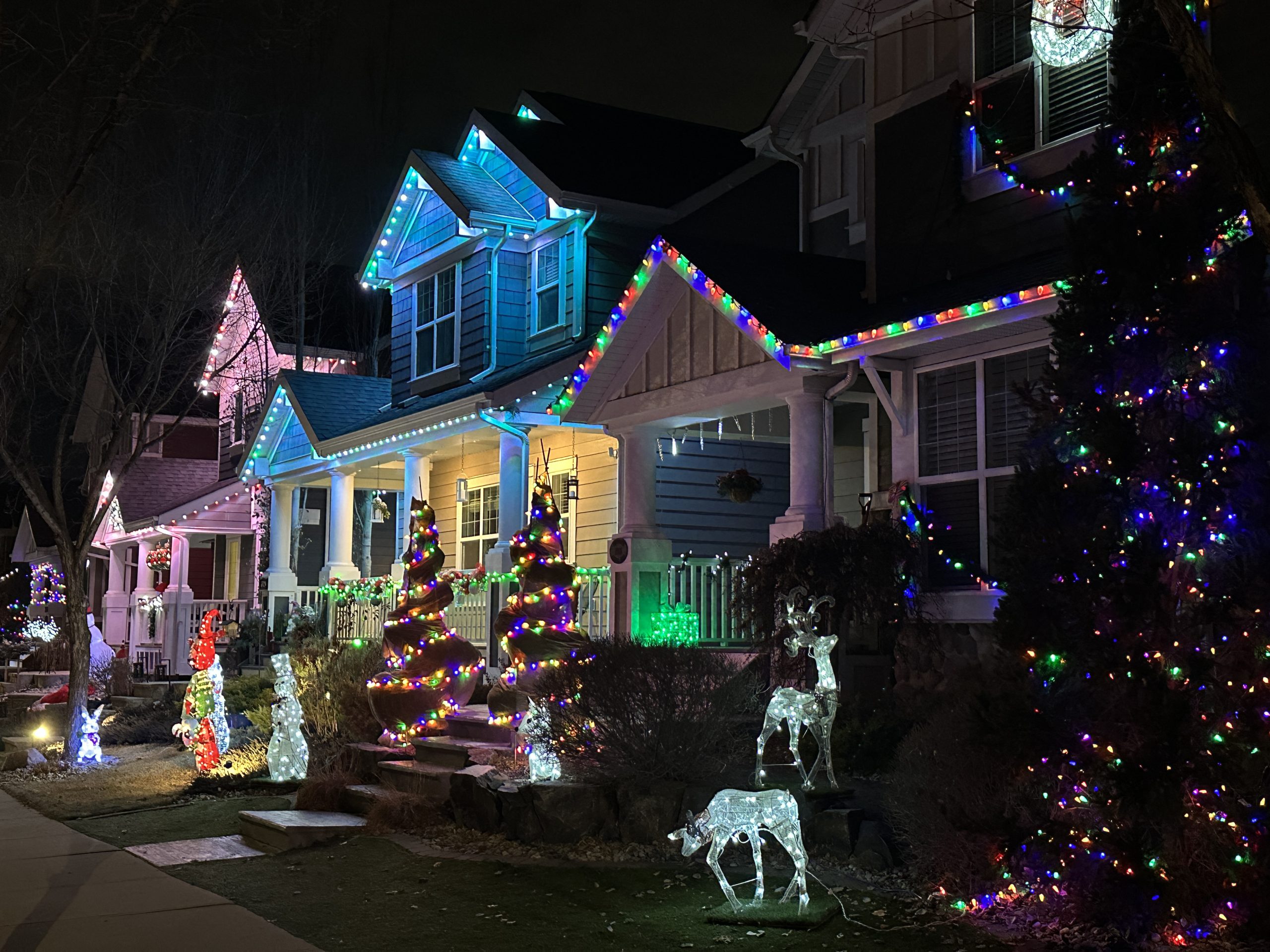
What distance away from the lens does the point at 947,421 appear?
36.3 ft

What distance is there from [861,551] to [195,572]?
25.7m

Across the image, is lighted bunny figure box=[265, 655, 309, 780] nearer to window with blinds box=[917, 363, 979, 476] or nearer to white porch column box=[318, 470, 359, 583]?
window with blinds box=[917, 363, 979, 476]

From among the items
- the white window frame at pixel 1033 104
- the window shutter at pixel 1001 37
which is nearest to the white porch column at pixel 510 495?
the white window frame at pixel 1033 104

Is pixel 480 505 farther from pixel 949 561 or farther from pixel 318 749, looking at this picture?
pixel 949 561

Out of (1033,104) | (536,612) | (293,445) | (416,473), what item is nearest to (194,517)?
(293,445)

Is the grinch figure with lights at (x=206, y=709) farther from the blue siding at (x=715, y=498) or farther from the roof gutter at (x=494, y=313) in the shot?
the blue siding at (x=715, y=498)

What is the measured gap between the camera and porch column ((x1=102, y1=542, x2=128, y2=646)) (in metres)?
31.4

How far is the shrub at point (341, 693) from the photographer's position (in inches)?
526

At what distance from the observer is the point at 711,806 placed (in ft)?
22.5

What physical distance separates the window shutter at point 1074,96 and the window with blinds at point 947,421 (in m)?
2.15

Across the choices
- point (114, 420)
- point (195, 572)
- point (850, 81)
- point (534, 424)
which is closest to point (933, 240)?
point (850, 81)

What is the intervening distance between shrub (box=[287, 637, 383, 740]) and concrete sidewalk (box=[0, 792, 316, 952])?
147 inches

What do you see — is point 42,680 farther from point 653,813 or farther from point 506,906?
point 506,906

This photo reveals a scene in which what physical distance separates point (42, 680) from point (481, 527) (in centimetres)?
956
